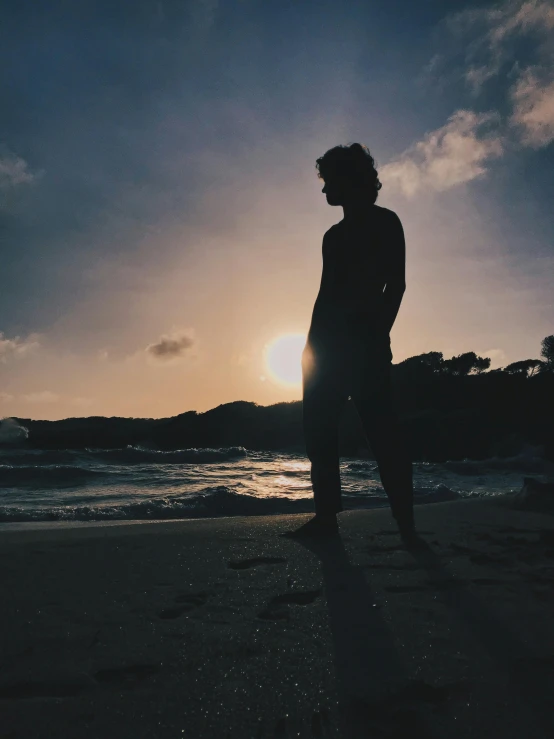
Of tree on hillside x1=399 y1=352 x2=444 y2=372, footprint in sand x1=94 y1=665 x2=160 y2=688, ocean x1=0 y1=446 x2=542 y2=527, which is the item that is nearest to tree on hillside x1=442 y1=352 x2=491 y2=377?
tree on hillside x1=399 y1=352 x2=444 y2=372

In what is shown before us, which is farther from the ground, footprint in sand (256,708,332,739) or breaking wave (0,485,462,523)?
footprint in sand (256,708,332,739)

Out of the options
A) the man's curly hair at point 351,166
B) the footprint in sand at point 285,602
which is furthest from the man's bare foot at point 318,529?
the man's curly hair at point 351,166

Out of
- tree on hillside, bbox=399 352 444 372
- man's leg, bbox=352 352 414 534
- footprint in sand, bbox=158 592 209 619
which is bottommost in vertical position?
footprint in sand, bbox=158 592 209 619

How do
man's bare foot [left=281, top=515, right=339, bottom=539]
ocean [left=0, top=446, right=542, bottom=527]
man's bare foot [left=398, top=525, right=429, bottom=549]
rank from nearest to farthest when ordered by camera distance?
man's bare foot [left=398, top=525, right=429, bottom=549] → man's bare foot [left=281, top=515, right=339, bottom=539] → ocean [left=0, top=446, right=542, bottom=527]

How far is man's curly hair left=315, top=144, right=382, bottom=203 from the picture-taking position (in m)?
2.75

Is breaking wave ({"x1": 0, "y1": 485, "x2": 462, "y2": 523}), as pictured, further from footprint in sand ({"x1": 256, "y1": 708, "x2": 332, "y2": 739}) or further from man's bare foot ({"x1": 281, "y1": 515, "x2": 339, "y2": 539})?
footprint in sand ({"x1": 256, "y1": 708, "x2": 332, "y2": 739})

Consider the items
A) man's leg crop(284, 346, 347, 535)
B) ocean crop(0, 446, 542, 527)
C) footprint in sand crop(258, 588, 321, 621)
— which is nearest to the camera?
footprint in sand crop(258, 588, 321, 621)

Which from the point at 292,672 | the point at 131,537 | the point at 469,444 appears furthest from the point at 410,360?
the point at 292,672

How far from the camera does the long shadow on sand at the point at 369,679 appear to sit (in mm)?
779

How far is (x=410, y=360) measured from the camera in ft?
60.5

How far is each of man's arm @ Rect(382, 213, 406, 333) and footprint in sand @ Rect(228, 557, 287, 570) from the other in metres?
1.30

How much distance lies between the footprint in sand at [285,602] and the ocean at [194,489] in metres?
2.90

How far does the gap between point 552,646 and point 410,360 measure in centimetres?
1793

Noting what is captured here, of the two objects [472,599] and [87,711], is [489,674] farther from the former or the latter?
[87,711]
